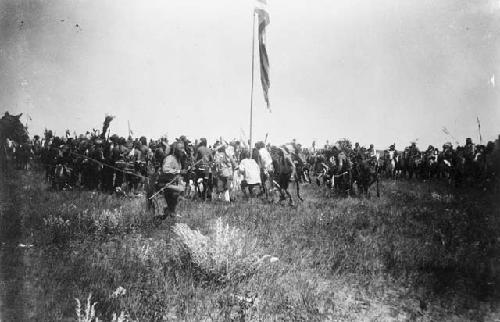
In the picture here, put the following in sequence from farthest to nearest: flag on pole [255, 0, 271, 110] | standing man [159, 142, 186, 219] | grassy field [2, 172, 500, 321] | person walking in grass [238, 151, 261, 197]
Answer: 1. flag on pole [255, 0, 271, 110]
2. person walking in grass [238, 151, 261, 197]
3. standing man [159, 142, 186, 219]
4. grassy field [2, 172, 500, 321]

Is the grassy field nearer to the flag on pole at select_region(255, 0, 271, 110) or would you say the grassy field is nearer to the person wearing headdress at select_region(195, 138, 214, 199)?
the person wearing headdress at select_region(195, 138, 214, 199)

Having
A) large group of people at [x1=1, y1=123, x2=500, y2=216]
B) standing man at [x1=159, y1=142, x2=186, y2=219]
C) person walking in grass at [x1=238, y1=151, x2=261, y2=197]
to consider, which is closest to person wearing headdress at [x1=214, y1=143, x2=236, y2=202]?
large group of people at [x1=1, y1=123, x2=500, y2=216]

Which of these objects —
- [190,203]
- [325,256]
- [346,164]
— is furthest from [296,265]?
[346,164]

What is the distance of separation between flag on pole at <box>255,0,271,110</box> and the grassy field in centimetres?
710

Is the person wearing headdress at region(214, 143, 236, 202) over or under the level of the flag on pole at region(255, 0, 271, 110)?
under

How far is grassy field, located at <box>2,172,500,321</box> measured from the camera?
4.73 metres

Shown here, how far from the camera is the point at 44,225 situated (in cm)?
788

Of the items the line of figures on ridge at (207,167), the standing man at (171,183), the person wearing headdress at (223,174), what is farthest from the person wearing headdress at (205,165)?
the standing man at (171,183)

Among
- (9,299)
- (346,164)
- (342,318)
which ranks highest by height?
(346,164)

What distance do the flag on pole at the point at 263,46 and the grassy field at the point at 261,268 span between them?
7.10 meters

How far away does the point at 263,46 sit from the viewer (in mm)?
15102

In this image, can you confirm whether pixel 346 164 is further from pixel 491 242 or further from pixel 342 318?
pixel 342 318

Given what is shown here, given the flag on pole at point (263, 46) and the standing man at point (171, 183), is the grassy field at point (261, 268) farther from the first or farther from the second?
the flag on pole at point (263, 46)

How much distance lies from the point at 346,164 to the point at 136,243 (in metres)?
11.6
